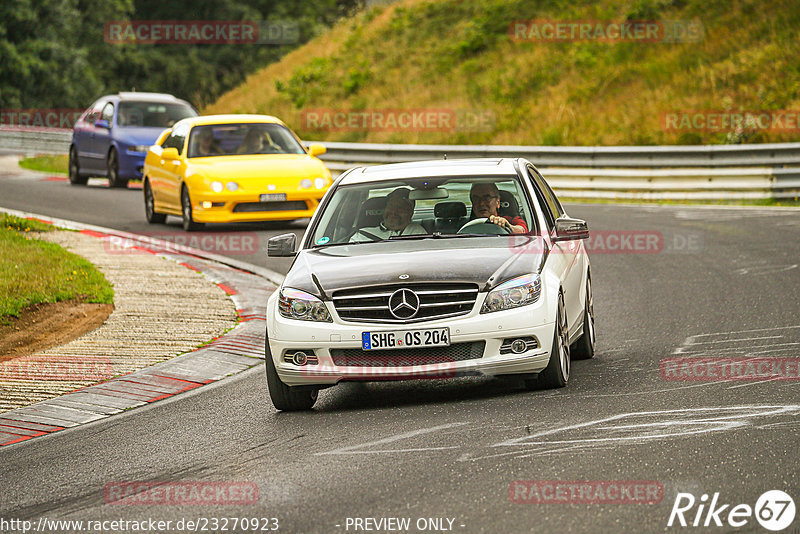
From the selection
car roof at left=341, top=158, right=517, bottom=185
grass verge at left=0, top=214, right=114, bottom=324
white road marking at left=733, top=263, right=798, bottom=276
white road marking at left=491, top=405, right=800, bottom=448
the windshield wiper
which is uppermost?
car roof at left=341, top=158, right=517, bottom=185

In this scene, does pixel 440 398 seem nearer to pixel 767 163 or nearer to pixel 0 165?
pixel 767 163

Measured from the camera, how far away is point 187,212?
1895cm

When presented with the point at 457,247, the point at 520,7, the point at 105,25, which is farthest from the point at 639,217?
the point at 105,25

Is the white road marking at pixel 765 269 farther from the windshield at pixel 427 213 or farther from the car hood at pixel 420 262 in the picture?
the car hood at pixel 420 262

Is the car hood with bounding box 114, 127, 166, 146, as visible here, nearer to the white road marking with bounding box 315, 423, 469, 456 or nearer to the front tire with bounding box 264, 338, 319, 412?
the front tire with bounding box 264, 338, 319, 412

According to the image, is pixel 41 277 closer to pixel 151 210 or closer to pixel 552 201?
pixel 552 201

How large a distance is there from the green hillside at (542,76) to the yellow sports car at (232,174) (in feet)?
36.3

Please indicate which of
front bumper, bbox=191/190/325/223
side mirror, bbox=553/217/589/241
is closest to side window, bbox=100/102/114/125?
front bumper, bbox=191/190/325/223

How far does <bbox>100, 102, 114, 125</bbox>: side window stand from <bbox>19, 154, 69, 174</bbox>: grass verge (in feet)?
17.5

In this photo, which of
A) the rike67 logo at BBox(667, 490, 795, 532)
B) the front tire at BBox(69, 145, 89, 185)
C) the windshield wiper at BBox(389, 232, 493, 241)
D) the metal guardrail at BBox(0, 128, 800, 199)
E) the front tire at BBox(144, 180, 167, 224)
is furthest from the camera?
the front tire at BBox(69, 145, 89, 185)

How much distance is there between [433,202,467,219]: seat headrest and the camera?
9.16m

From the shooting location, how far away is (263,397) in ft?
29.3

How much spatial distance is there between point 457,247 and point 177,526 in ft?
11.2

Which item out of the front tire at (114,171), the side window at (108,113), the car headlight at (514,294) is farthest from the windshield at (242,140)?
the car headlight at (514,294)
